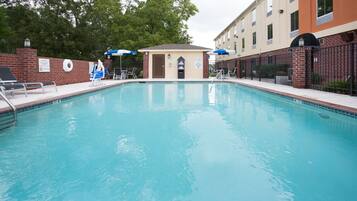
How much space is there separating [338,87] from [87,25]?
26027mm

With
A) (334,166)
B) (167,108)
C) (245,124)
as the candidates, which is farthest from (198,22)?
(334,166)

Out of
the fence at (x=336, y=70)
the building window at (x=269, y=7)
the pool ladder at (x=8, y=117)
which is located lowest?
the pool ladder at (x=8, y=117)

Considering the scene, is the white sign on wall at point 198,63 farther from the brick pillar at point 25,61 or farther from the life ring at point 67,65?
the brick pillar at point 25,61

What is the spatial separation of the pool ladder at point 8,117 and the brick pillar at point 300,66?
1083 cm

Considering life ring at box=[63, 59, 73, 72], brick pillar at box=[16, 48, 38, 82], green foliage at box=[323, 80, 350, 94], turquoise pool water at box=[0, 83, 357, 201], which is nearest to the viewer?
turquoise pool water at box=[0, 83, 357, 201]

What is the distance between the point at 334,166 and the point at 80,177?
3.01m

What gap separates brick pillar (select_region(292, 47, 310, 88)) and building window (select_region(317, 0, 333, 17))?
282 centimetres

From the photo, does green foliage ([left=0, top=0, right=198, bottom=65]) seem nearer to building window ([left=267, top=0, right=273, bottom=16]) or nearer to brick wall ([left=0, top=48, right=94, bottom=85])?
building window ([left=267, top=0, right=273, bottom=16])

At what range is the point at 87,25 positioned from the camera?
107ft

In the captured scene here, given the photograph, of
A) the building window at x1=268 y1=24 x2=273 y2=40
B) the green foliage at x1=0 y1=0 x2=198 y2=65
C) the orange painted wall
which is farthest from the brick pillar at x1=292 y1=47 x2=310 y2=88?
the green foliage at x1=0 y1=0 x2=198 y2=65

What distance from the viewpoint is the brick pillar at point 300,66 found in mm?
14062

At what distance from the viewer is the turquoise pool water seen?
11.1 feet

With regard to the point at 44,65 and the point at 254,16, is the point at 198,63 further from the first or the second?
the point at 44,65

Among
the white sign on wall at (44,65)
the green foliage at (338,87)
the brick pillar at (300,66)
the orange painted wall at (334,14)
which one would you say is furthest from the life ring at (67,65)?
the green foliage at (338,87)
